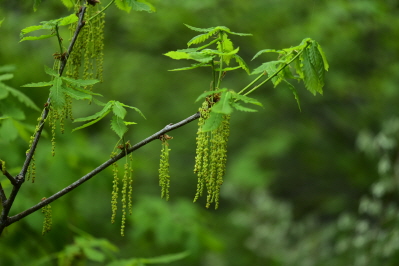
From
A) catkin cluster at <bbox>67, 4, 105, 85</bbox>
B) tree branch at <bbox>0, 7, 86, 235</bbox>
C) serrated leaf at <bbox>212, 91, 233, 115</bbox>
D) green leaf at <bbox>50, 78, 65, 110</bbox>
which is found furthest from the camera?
catkin cluster at <bbox>67, 4, 105, 85</bbox>

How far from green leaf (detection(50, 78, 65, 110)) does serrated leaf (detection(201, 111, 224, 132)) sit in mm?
473

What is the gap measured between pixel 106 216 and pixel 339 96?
392 cm

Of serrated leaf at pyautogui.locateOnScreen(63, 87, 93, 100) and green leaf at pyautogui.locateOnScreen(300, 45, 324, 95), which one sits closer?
serrated leaf at pyautogui.locateOnScreen(63, 87, 93, 100)

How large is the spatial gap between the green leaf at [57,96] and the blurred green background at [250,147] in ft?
4.11

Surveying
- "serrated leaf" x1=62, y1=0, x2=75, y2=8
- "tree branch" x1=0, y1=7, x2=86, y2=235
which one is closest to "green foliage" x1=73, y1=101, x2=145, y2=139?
"tree branch" x1=0, y1=7, x2=86, y2=235

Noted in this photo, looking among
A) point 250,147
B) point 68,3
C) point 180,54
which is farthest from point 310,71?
point 250,147

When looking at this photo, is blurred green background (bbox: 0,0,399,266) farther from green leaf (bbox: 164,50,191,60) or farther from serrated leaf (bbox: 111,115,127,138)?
green leaf (bbox: 164,50,191,60)

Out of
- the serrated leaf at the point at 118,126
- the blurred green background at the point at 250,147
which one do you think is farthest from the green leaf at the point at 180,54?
the blurred green background at the point at 250,147

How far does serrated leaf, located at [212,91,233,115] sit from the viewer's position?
1.39 m

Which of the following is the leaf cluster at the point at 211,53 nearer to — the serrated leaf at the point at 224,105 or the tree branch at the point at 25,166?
the serrated leaf at the point at 224,105

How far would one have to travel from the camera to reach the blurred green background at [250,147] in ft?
12.8

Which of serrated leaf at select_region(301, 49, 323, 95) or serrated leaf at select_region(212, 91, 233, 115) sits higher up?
serrated leaf at select_region(301, 49, 323, 95)

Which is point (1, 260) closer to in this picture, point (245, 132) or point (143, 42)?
point (143, 42)

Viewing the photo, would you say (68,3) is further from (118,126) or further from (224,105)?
(224,105)
